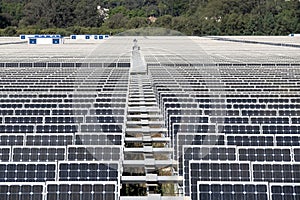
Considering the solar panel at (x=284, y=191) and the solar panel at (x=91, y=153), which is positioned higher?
the solar panel at (x=91, y=153)

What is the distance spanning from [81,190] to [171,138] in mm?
4948

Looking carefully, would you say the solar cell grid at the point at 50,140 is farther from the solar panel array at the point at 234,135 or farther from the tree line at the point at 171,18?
the tree line at the point at 171,18

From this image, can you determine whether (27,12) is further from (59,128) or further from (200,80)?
(59,128)

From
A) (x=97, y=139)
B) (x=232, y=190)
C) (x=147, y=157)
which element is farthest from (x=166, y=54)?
(x=232, y=190)

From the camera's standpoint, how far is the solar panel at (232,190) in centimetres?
777

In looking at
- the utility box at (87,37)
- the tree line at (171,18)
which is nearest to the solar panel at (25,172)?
the utility box at (87,37)

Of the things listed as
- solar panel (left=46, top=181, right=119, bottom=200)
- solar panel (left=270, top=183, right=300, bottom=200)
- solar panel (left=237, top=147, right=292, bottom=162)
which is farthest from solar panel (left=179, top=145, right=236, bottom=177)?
solar panel (left=46, top=181, right=119, bottom=200)

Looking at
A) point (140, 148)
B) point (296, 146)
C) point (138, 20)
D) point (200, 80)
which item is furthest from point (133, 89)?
point (138, 20)

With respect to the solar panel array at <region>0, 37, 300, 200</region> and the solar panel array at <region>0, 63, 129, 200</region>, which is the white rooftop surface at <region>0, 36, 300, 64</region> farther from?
the solar panel array at <region>0, 63, 129, 200</region>

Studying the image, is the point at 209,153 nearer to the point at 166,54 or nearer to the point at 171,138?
the point at 171,138

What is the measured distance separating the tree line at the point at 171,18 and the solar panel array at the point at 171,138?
75071mm

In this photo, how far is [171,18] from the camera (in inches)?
3920

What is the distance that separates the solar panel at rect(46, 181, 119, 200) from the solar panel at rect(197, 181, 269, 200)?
149cm

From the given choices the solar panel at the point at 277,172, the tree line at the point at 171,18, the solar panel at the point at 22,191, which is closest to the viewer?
the solar panel at the point at 22,191
